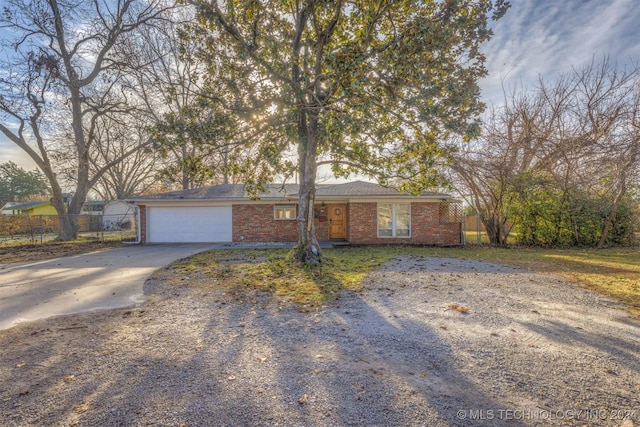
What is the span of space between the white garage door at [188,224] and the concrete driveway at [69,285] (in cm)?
482

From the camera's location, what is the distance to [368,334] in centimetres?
388

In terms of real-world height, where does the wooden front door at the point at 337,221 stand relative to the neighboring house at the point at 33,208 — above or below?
below

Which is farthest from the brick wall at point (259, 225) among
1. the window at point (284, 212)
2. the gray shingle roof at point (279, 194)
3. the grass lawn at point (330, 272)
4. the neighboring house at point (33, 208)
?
the neighboring house at point (33, 208)

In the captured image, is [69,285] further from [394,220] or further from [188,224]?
[394,220]

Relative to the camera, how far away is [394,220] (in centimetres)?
1415

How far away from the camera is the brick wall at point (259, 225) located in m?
14.7

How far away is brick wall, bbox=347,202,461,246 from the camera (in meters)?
13.9

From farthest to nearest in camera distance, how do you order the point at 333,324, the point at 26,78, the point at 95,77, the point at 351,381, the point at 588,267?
the point at 95,77 < the point at 26,78 < the point at 588,267 < the point at 333,324 < the point at 351,381

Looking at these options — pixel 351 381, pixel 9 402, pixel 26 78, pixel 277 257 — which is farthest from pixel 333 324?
pixel 26 78

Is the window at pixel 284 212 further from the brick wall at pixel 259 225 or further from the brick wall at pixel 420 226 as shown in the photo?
the brick wall at pixel 420 226

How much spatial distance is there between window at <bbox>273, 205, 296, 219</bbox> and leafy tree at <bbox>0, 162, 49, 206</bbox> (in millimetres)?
43858

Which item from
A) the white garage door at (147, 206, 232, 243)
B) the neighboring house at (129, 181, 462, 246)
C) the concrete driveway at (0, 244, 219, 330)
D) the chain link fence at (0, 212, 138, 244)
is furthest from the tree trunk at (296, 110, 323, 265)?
the chain link fence at (0, 212, 138, 244)

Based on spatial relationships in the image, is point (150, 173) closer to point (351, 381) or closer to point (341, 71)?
point (341, 71)

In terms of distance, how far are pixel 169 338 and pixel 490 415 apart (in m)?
3.47
